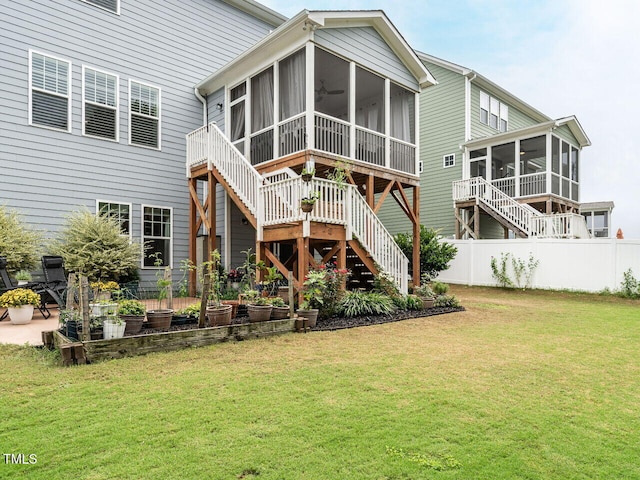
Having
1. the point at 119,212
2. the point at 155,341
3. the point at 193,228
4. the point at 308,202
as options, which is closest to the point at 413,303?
the point at 308,202

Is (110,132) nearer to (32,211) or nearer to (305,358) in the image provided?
(32,211)

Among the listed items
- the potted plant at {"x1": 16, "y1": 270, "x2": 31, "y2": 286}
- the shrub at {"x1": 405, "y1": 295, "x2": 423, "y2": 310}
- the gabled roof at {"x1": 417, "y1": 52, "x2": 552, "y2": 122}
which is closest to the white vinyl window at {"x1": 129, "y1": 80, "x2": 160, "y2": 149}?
the potted plant at {"x1": 16, "y1": 270, "x2": 31, "y2": 286}

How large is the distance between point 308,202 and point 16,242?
6.10 meters

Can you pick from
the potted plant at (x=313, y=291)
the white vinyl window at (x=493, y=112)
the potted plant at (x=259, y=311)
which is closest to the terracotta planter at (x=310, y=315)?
the potted plant at (x=313, y=291)

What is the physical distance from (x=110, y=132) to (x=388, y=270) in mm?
7856

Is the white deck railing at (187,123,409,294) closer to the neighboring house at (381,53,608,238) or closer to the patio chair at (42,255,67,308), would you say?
the patio chair at (42,255,67,308)

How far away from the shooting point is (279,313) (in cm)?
650

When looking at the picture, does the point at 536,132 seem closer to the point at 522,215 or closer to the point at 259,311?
the point at 522,215

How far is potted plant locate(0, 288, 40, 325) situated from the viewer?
650 centimetres

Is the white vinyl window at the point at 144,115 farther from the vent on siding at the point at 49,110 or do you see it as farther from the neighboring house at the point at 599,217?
the neighboring house at the point at 599,217

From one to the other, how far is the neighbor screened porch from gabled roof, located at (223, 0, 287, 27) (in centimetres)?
357

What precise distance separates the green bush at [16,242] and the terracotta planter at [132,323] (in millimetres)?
4508

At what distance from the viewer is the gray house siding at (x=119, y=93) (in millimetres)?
9094

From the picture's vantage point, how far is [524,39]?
27156 mm
